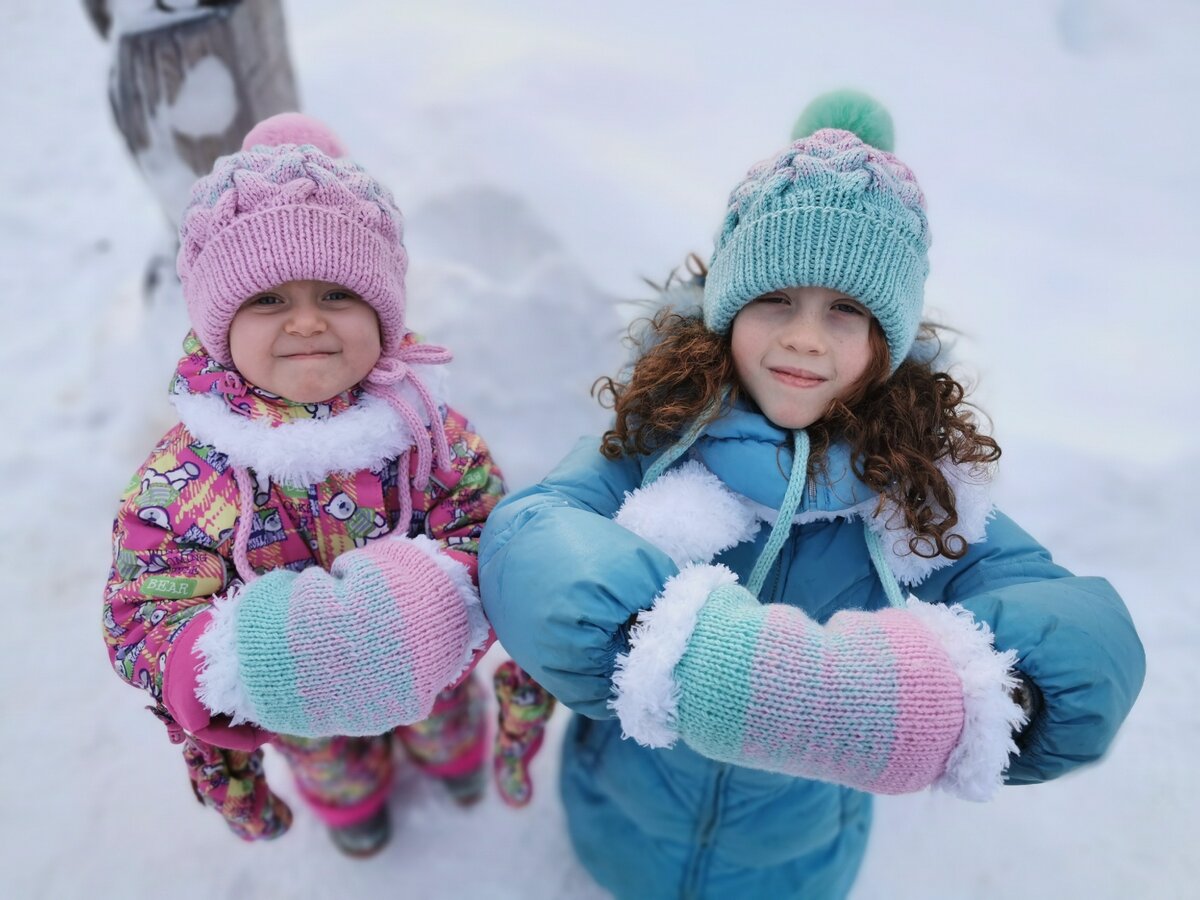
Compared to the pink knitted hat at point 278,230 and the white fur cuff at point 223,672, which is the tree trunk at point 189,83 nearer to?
the pink knitted hat at point 278,230

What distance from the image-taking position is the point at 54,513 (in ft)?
6.62

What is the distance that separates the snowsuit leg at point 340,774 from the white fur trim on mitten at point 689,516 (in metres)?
0.76

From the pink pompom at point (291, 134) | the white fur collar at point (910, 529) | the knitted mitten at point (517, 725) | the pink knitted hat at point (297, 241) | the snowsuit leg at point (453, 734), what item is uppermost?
the pink pompom at point (291, 134)

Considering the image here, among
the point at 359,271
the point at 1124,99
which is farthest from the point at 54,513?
the point at 1124,99

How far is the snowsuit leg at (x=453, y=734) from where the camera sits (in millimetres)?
1503

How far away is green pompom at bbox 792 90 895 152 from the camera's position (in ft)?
3.62

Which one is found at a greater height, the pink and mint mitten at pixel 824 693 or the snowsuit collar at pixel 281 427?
the snowsuit collar at pixel 281 427

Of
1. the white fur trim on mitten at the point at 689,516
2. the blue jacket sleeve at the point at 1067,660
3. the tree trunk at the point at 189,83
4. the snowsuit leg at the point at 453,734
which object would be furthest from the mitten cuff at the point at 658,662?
the tree trunk at the point at 189,83

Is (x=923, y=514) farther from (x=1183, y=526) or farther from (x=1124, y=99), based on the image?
(x=1124, y=99)

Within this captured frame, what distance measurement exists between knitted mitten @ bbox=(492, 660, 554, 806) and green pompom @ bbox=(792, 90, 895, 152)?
100cm

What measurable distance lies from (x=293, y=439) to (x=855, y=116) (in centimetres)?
91

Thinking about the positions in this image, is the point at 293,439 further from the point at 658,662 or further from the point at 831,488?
the point at 831,488

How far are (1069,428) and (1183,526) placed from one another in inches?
13.7

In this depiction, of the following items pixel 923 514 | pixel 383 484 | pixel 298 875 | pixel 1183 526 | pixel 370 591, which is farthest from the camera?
pixel 1183 526
